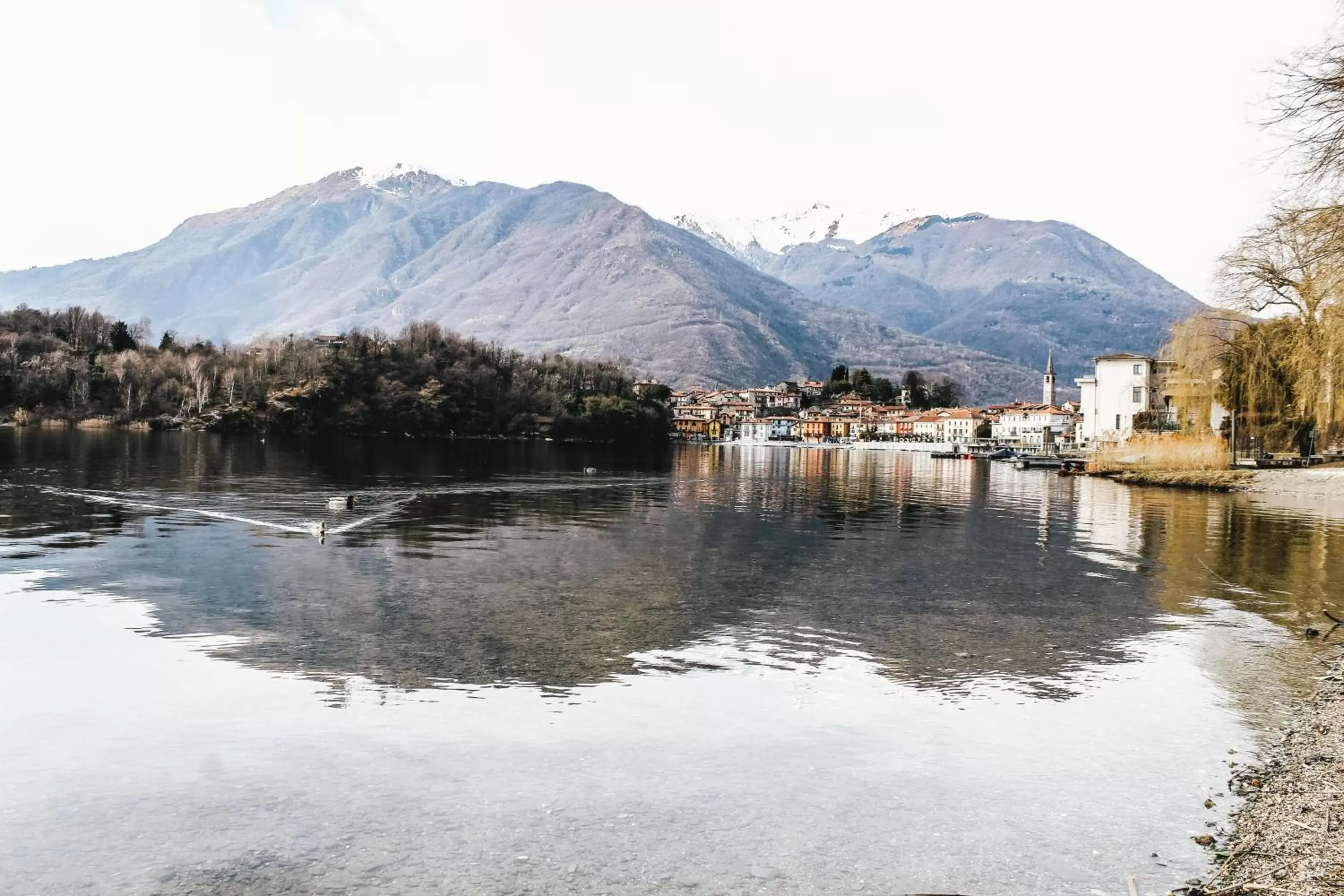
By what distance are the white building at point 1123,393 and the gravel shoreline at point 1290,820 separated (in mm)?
122162

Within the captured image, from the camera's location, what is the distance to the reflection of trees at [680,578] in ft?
56.5

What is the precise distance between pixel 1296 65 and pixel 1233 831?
1426 centimetres

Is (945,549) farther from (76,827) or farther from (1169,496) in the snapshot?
(1169,496)

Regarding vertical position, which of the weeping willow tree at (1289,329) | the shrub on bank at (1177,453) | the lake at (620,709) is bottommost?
the lake at (620,709)

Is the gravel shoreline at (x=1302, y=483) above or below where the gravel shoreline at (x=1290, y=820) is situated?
above

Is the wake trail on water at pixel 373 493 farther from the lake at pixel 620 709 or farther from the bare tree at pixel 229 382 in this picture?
the bare tree at pixel 229 382

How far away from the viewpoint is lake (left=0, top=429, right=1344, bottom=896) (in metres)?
9.23

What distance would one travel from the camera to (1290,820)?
9.59 metres

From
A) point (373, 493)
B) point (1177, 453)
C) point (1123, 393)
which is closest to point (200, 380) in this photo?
point (373, 493)

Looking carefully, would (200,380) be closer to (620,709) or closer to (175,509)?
(175,509)

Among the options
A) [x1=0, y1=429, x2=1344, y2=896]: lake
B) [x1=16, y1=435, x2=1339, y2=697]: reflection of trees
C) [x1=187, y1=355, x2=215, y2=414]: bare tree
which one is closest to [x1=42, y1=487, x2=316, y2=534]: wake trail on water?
[x1=0, y1=429, x2=1344, y2=896]: lake

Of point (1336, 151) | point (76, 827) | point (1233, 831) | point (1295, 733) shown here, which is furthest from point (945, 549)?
point (76, 827)

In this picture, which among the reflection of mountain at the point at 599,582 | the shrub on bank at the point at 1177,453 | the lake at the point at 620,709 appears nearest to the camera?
the lake at the point at 620,709

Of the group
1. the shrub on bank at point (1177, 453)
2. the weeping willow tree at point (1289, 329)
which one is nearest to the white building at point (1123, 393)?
the shrub on bank at point (1177, 453)
